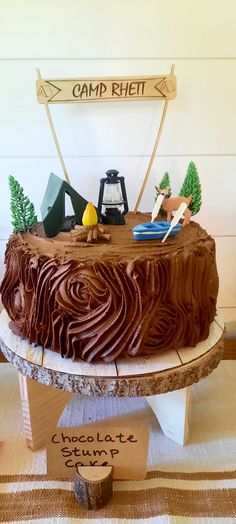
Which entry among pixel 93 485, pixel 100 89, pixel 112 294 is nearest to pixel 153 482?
pixel 93 485

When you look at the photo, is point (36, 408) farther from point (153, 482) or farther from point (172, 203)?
point (172, 203)

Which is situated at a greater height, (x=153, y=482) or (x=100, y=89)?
(x=100, y=89)

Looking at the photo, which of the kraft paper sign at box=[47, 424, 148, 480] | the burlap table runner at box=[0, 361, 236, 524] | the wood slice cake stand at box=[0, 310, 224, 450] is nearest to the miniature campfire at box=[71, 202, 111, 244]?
the wood slice cake stand at box=[0, 310, 224, 450]

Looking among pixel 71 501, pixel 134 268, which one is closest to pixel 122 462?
pixel 71 501

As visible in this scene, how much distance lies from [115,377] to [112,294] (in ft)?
0.49

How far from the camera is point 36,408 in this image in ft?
3.22

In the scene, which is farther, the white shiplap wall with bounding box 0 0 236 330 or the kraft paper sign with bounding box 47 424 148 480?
the white shiplap wall with bounding box 0 0 236 330

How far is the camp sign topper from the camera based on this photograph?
110 cm

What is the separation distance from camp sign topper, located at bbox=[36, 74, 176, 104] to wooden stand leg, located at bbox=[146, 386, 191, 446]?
0.72 meters

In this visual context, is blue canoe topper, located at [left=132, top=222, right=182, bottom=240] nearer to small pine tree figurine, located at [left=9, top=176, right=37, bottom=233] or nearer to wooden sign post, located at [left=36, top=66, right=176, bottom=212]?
small pine tree figurine, located at [left=9, top=176, right=37, bottom=233]

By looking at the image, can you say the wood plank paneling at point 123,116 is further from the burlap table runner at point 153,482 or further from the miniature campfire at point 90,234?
the burlap table runner at point 153,482

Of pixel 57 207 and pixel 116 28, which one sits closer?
pixel 57 207

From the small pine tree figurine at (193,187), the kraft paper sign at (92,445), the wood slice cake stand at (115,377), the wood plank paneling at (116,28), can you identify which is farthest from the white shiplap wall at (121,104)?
the kraft paper sign at (92,445)

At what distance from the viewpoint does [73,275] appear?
2.62ft
